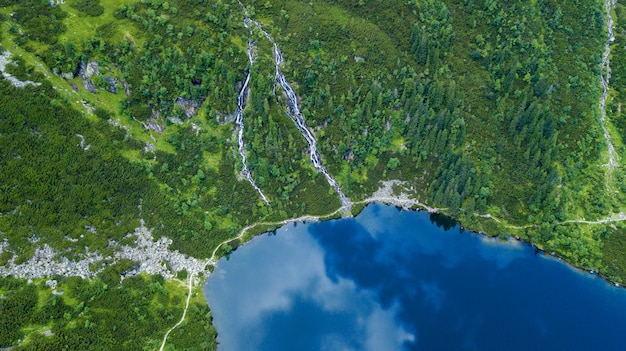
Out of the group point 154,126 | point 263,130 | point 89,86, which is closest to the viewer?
point 89,86

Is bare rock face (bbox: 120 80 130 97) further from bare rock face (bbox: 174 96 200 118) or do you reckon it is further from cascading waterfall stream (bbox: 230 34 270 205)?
cascading waterfall stream (bbox: 230 34 270 205)

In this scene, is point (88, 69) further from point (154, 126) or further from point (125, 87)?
point (154, 126)

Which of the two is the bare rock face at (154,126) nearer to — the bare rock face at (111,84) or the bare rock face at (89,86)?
the bare rock face at (111,84)

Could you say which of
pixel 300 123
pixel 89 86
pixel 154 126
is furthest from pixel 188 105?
pixel 300 123

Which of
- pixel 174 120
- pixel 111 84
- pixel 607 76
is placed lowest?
pixel 174 120

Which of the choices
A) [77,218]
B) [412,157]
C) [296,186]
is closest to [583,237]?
[412,157]

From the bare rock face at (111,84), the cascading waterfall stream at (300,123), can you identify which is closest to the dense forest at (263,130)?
the bare rock face at (111,84)
